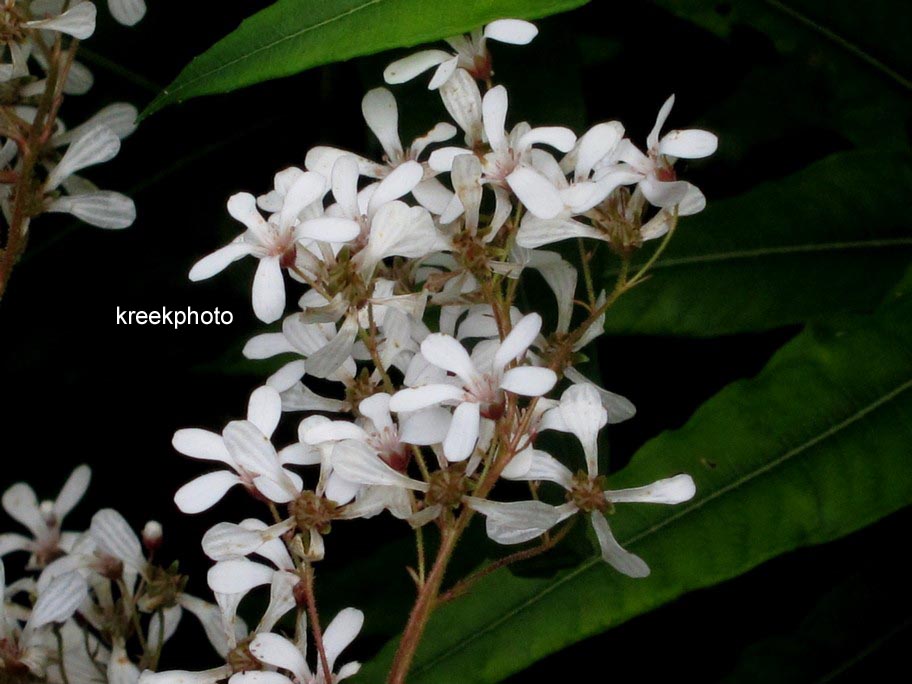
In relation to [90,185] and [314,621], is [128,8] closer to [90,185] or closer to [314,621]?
[90,185]

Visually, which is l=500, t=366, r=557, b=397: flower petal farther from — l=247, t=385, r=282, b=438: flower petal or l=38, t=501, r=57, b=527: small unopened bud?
l=38, t=501, r=57, b=527: small unopened bud

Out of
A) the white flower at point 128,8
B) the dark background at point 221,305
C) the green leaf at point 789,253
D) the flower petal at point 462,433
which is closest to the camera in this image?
the flower petal at point 462,433

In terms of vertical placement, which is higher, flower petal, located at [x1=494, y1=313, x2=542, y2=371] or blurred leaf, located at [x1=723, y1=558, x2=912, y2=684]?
flower petal, located at [x1=494, y1=313, x2=542, y2=371]

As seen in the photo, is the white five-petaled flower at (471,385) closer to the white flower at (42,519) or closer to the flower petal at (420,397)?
the flower petal at (420,397)

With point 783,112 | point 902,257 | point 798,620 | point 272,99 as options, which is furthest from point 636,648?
point 272,99

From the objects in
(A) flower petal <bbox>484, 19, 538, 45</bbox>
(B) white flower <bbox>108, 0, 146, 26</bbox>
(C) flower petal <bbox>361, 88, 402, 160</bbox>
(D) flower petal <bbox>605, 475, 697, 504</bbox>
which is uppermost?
(B) white flower <bbox>108, 0, 146, 26</bbox>

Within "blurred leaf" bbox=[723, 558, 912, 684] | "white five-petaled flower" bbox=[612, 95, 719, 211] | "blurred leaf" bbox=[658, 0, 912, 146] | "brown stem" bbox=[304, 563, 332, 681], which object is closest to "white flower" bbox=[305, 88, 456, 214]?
"white five-petaled flower" bbox=[612, 95, 719, 211]

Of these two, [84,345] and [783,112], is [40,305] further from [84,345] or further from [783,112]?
[783,112]

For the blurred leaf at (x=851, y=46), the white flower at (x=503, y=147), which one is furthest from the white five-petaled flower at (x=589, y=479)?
the blurred leaf at (x=851, y=46)
